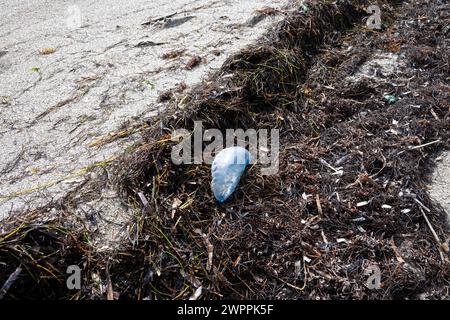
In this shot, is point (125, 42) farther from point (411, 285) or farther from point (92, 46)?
point (411, 285)

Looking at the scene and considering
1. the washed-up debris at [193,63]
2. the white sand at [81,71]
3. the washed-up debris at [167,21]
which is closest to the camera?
the white sand at [81,71]

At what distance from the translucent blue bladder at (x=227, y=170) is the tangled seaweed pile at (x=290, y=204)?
44mm

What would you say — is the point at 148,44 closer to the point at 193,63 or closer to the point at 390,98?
the point at 193,63

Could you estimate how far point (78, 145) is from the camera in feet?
7.78

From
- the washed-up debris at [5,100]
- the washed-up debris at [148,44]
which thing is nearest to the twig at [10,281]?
the washed-up debris at [5,100]

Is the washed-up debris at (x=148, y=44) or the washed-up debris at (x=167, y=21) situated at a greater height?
the washed-up debris at (x=167, y=21)

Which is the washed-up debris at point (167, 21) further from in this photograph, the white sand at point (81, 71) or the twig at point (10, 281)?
the twig at point (10, 281)

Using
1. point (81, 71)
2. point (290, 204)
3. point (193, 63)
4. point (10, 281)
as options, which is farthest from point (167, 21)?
point (10, 281)

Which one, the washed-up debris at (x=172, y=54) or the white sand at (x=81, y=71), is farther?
the washed-up debris at (x=172, y=54)

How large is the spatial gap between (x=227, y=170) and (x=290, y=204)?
345 mm

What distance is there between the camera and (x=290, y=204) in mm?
2021

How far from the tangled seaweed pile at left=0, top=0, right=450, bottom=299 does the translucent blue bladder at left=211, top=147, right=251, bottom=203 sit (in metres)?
0.04

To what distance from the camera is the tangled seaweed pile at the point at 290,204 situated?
1719 millimetres
